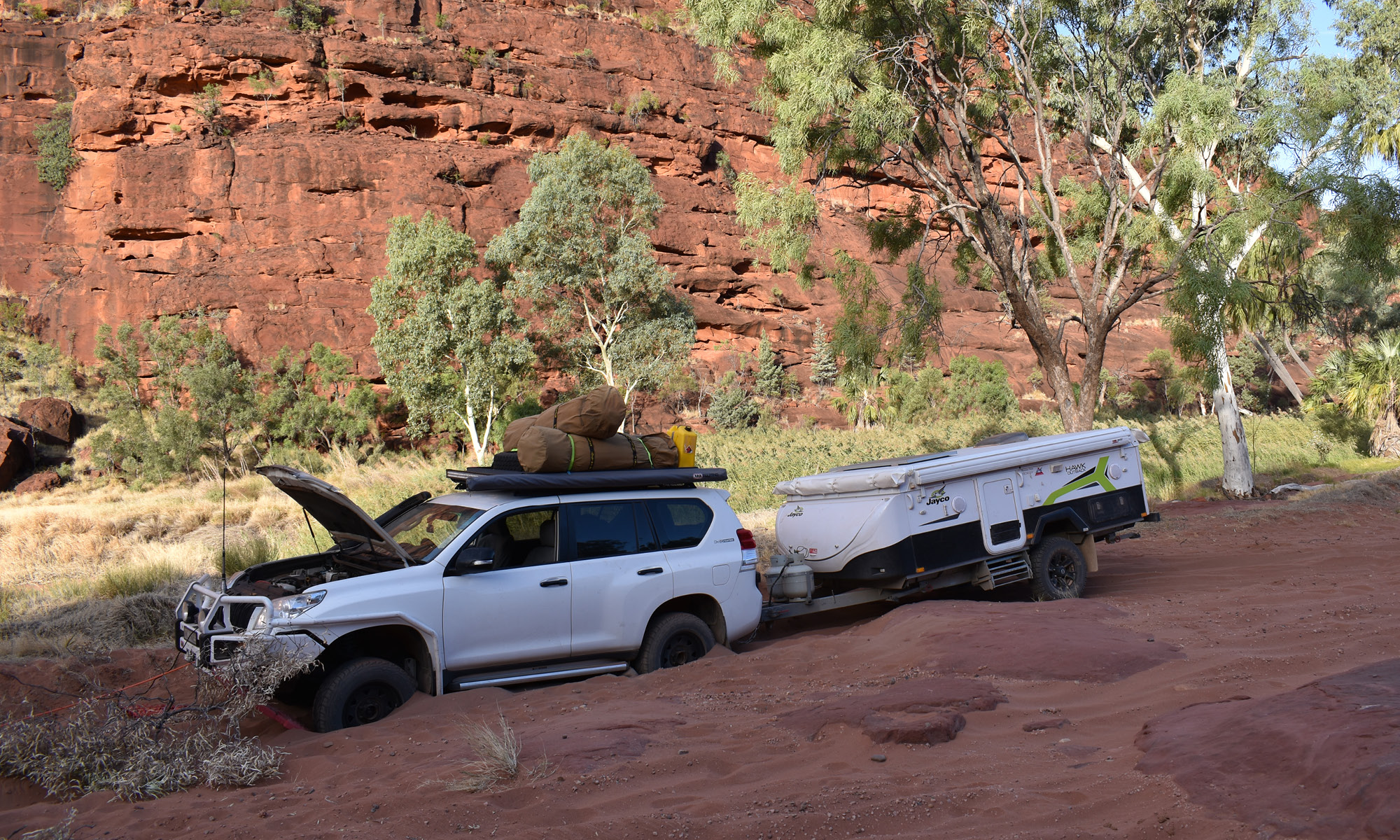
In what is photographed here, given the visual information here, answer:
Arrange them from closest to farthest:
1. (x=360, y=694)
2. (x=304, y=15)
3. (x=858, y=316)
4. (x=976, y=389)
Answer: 1. (x=360, y=694)
2. (x=858, y=316)
3. (x=976, y=389)
4. (x=304, y=15)

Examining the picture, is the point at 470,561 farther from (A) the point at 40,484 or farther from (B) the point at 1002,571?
(A) the point at 40,484

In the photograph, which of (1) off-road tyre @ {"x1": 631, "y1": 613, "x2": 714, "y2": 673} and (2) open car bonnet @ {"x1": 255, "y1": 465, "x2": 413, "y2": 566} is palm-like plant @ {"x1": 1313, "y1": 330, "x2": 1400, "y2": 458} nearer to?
(1) off-road tyre @ {"x1": 631, "y1": 613, "x2": 714, "y2": 673}

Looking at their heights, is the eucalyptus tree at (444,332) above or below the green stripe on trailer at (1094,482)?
above

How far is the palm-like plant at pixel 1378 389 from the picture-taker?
79.0ft

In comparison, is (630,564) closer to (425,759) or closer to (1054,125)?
(425,759)

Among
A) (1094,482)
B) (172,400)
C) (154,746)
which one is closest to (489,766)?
(154,746)

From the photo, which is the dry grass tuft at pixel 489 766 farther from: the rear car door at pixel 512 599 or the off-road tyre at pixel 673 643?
the off-road tyre at pixel 673 643

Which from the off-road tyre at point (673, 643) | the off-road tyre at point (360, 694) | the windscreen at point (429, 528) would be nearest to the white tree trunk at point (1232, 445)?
the off-road tyre at point (673, 643)

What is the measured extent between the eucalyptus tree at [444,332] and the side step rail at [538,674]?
2941 cm

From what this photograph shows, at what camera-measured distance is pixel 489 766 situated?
13.9 ft

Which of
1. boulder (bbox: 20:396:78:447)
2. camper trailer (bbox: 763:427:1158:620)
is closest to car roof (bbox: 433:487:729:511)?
camper trailer (bbox: 763:427:1158:620)

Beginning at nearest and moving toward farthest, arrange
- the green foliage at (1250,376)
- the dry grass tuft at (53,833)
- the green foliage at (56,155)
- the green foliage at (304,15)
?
the dry grass tuft at (53,833) → the green foliage at (56,155) → the green foliage at (304,15) → the green foliage at (1250,376)

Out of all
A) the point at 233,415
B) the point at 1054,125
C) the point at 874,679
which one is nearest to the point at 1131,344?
the point at 1054,125

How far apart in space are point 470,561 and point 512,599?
0.41 metres
